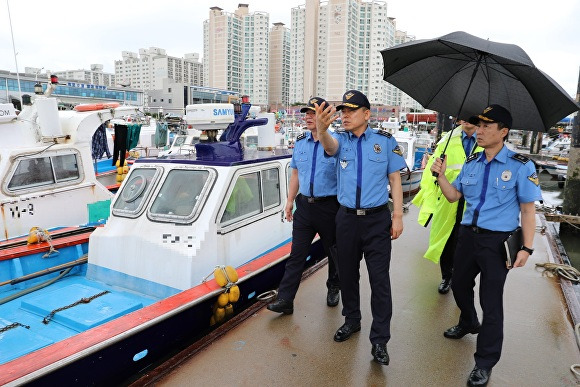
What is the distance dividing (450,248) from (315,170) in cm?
164

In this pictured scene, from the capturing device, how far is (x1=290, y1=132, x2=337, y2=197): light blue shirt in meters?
3.27

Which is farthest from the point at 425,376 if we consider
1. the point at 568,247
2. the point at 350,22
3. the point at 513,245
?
the point at 350,22

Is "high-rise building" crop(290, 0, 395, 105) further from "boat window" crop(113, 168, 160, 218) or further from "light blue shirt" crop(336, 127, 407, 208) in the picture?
"light blue shirt" crop(336, 127, 407, 208)

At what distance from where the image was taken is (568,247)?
9.07 meters

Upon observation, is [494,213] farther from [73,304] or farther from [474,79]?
[73,304]

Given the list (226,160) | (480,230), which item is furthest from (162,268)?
(480,230)

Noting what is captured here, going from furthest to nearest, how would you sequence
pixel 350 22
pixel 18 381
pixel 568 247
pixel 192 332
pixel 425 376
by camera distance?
pixel 350 22, pixel 568 247, pixel 192 332, pixel 425 376, pixel 18 381

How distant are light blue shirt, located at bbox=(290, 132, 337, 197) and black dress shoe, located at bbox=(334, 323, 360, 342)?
1.04 metres

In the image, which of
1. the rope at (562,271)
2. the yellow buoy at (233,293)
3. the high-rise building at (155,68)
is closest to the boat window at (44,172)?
the yellow buoy at (233,293)

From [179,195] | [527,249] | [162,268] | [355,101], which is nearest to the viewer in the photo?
[527,249]

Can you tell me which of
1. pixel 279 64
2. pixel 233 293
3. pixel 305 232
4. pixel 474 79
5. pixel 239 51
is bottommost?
pixel 233 293

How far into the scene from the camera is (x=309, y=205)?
3.33m

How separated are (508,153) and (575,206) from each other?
8332 millimetres

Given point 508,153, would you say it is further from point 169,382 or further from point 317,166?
point 169,382
